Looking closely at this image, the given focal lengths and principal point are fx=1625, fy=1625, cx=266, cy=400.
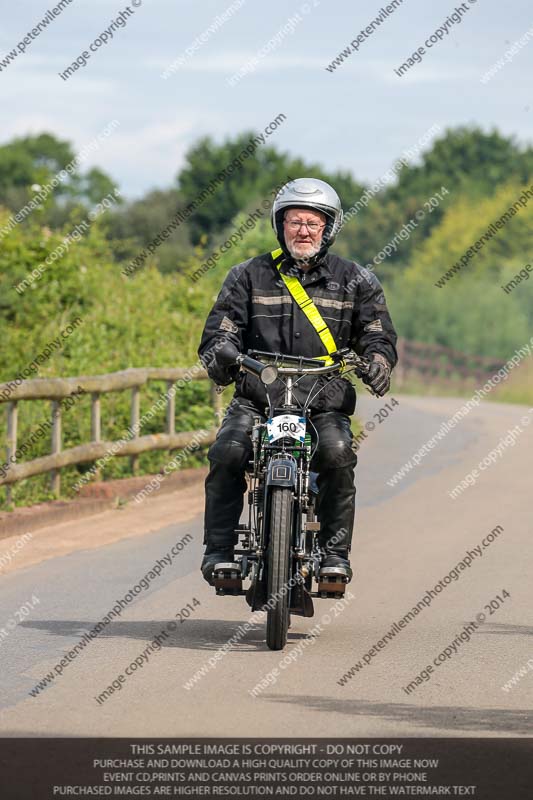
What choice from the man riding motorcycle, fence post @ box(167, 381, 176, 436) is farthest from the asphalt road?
fence post @ box(167, 381, 176, 436)

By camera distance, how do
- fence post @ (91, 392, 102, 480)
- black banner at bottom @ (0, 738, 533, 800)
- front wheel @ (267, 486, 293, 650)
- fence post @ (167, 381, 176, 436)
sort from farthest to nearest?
fence post @ (167, 381, 176, 436) < fence post @ (91, 392, 102, 480) < front wheel @ (267, 486, 293, 650) < black banner at bottom @ (0, 738, 533, 800)

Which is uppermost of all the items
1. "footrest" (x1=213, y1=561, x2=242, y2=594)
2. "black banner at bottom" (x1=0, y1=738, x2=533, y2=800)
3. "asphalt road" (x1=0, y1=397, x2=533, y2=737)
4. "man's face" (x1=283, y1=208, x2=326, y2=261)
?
"man's face" (x1=283, y1=208, x2=326, y2=261)

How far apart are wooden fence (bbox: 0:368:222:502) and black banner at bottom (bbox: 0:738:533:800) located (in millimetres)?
7086

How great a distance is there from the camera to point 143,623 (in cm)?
884

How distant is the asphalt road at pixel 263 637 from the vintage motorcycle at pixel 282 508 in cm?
27

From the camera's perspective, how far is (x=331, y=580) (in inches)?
320

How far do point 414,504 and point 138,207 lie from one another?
235 ft

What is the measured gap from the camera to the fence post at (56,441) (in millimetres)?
13755

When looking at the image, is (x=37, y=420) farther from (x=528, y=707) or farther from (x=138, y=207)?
(x=138, y=207)

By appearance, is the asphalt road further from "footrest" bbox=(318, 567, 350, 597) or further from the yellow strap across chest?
the yellow strap across chest

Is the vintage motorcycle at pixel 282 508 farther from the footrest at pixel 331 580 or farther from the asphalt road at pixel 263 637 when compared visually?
the asphalt road at pixel 263 637

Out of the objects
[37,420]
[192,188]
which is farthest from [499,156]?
[37,420]

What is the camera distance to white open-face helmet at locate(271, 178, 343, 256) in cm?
817

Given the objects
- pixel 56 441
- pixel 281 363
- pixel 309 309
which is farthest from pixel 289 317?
pixel 56 441
